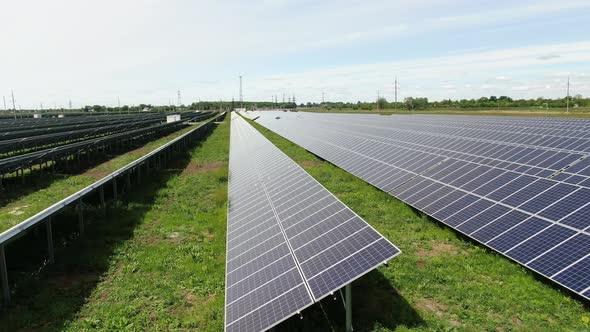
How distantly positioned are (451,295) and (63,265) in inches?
412

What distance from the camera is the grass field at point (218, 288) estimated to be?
855cm

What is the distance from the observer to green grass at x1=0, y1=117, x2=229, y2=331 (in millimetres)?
8844

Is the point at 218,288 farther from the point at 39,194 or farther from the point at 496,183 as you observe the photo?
the point at 39,194

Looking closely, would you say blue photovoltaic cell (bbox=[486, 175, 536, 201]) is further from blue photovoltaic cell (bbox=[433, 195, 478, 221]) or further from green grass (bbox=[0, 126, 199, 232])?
green grass (bbox=[0, 126, 199, 232])

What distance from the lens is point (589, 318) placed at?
8.23 metres

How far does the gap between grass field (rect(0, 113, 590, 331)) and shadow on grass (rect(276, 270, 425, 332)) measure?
23 mm

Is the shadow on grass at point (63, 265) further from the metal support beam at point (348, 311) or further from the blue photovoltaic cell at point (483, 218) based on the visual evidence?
the blue photovoltaic cell at point (483, 218)

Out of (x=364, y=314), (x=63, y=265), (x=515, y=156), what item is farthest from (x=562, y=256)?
(x=63, y=265)

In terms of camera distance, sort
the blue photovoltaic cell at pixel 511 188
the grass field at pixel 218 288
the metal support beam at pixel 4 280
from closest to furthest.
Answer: the grass field at pixel 218 288 < the metal support beam at pixel 4 280 < the blue photovoltaic cell at pixel 511 188

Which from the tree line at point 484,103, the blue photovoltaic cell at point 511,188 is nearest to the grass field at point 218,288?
the blue photovoltaic cell at point 511,188

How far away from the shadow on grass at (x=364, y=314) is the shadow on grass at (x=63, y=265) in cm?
514

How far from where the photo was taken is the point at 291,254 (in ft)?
27.1

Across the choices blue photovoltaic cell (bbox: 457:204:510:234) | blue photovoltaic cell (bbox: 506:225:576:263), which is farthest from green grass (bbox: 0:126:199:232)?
blue photovoltaic cell (bbox: 506:225:576:263)

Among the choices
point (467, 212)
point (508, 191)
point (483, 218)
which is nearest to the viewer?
point (483, 218)
